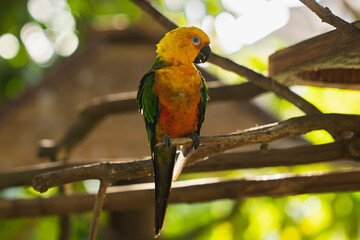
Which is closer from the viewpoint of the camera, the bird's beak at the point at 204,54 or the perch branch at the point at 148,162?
the perch branch at the point at 148,162

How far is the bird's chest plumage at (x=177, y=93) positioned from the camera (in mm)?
1450

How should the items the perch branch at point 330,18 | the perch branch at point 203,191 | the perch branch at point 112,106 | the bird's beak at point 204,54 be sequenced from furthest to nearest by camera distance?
the perch branch at point 112,106
the perch branch at point 203,191
the bird's beak at point 204,54
the perch branch at point 330,18

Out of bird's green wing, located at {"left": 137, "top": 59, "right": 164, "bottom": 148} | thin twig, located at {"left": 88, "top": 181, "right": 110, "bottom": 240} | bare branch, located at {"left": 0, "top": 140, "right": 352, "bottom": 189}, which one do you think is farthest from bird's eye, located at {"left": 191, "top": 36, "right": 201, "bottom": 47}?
thin twig, located at {"left": 88, "top": 181, "right": 110, "bottom": 240}

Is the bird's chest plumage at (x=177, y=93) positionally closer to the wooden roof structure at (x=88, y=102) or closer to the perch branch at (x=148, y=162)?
the perch branch at (x=148, y=162)

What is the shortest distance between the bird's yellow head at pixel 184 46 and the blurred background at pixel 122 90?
0.63m

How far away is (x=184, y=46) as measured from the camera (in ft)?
4.99

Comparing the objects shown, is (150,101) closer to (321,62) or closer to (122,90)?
(321,62)

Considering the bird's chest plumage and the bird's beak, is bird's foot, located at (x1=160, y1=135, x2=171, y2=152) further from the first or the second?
the bird's beak

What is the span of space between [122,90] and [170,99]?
169 centimetres

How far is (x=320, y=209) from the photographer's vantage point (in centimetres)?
362

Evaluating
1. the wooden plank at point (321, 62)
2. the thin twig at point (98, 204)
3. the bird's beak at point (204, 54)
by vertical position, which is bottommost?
the thin twig at point (98, 204)

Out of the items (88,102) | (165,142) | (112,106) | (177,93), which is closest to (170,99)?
(177,93)

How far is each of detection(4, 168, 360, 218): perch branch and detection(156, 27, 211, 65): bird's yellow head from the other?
57cm

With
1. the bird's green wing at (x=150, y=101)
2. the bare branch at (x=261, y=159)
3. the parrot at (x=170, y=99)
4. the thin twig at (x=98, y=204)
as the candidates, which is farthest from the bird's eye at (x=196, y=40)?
the thin twig at (x=98, y=204)
